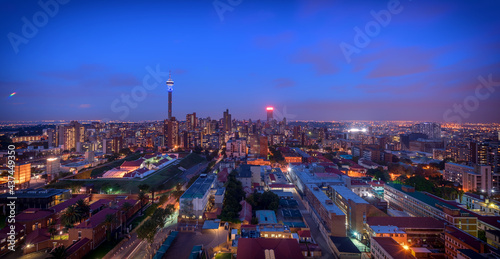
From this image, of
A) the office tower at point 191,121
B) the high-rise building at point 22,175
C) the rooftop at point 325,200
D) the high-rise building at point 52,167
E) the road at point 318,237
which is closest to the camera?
the road at point 318,237

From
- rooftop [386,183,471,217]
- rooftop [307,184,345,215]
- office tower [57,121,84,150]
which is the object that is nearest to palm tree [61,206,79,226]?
rooftop [307,184,345,215]

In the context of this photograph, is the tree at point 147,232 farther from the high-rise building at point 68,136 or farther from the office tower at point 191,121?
the office tower at point 191,121

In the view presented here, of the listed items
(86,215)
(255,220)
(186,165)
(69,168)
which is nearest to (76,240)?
(86,215)

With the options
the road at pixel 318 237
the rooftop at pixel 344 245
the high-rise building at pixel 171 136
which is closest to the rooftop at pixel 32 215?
the road at pixel 318 237

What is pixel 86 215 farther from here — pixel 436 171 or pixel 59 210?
pixel 436 171

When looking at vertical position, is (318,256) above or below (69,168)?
below

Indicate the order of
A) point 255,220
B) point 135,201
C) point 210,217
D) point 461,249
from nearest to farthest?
point 461,249 < point 255,220 < point 210,217 < point 135,201

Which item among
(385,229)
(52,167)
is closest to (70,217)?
(52,167)
